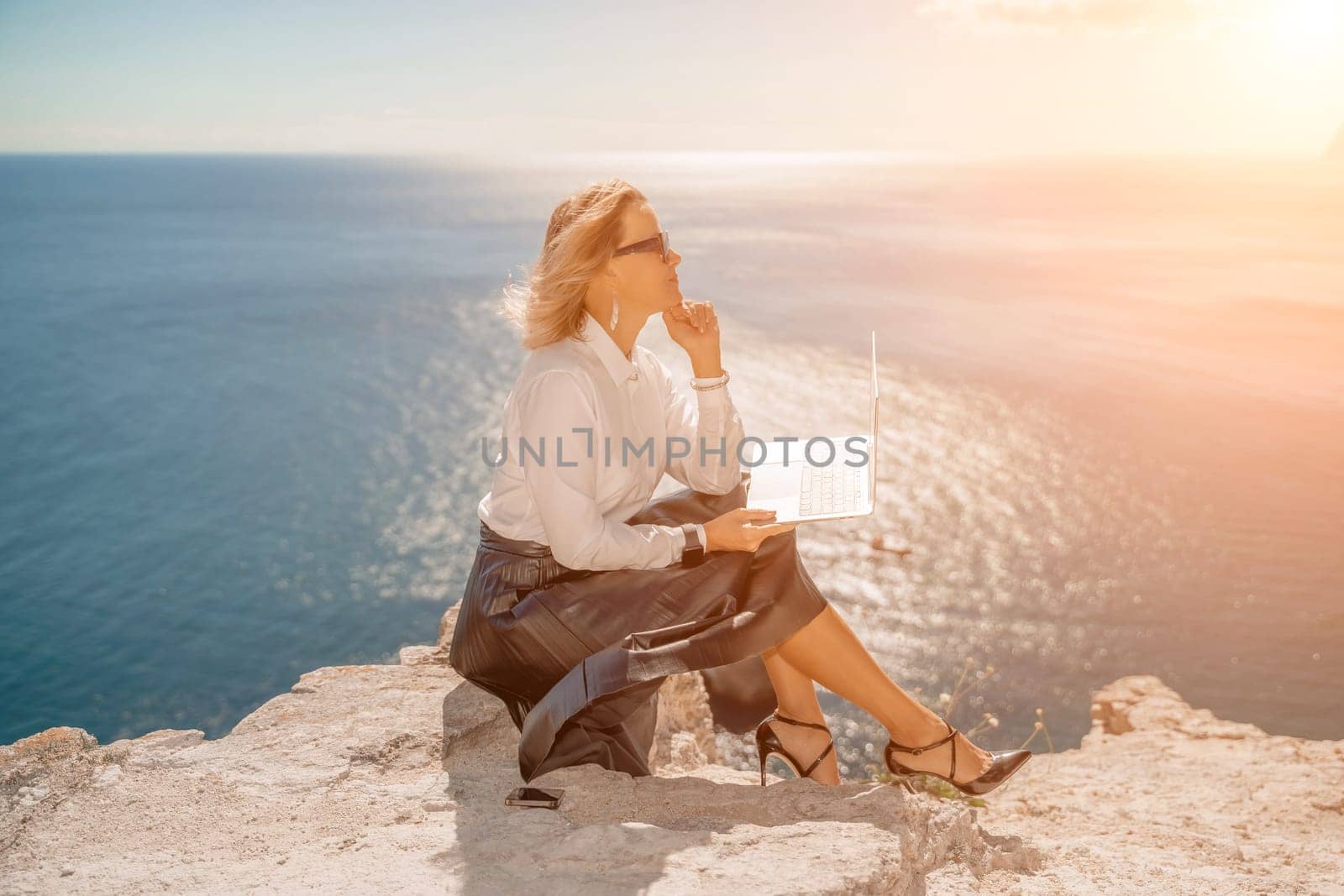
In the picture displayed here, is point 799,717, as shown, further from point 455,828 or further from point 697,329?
point 697,329

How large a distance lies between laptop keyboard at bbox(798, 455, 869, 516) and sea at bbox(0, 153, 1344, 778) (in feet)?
29.9

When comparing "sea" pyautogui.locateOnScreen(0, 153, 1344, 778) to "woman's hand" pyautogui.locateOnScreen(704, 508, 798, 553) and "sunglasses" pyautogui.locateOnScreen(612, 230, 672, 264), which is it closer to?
"woman's hand" pyautogui.locateOnScreen(704, 508, 798, 553)

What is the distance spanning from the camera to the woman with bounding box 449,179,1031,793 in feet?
10.7

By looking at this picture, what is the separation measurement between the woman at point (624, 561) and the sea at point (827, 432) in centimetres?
897

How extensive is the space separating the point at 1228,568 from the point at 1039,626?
25.7 feet

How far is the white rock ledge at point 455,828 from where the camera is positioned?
2799mm

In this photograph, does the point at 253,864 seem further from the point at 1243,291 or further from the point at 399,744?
the point at 1243,291

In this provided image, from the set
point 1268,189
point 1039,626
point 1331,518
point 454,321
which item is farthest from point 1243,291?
point 1268,189

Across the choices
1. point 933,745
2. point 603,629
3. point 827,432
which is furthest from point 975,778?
point 827,432

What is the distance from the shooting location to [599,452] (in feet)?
11.3

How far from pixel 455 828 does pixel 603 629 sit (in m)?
0.82

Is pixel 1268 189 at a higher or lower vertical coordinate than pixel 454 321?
higher

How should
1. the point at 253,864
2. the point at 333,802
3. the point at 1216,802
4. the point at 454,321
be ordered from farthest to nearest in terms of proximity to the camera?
the point at 454,321 → the point at 1216,802 → the point at 333,802 → the point at 253,864

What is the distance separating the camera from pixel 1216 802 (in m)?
6.09
